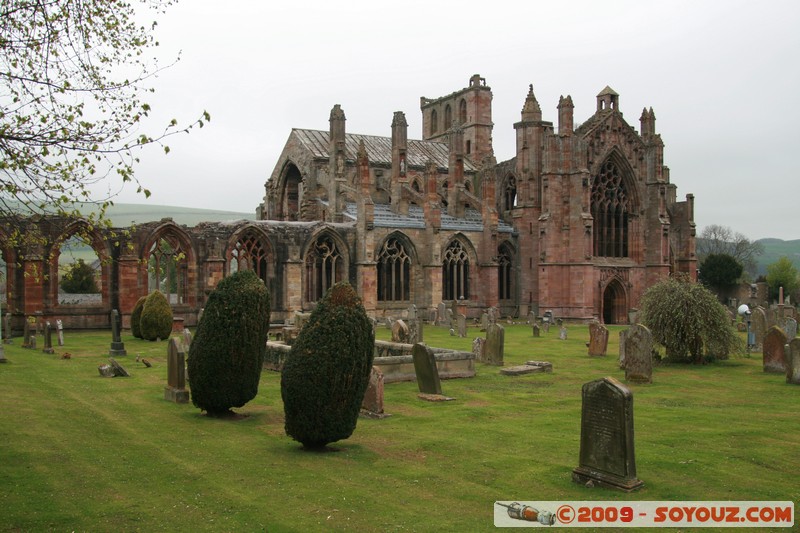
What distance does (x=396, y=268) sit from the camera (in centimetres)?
3956

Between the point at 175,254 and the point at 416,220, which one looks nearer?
the point at 175,254

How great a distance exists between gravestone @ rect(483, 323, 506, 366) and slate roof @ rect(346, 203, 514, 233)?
17.9 meters

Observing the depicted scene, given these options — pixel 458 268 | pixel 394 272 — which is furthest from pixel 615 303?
pixel 394 272

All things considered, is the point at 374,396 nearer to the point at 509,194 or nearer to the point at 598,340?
the point at 598,340

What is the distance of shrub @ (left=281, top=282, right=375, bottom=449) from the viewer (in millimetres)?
10445

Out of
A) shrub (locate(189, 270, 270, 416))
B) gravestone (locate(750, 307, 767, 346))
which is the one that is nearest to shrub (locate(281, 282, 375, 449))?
shrub (locate(189, 270, 270, 416))

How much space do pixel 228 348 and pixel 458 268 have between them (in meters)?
29.3

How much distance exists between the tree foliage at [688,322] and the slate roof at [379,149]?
904 inches

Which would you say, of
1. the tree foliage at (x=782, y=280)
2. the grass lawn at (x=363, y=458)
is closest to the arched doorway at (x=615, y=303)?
the tree foliage at (x=782, y=280)

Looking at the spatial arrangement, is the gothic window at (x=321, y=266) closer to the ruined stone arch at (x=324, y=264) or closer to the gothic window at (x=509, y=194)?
the ruined stone arch at (x=324, y=264)

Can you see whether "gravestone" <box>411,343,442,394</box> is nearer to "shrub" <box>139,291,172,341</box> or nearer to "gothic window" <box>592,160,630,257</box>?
"shrub" <box>139,291,172,341</box>

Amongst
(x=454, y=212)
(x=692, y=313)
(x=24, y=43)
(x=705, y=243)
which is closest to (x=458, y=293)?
(x=454, y=212)

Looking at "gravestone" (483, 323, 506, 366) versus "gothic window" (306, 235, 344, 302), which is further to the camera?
"gothic window" (306, 235, 344, 302)

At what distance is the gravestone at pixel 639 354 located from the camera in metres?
17.2
